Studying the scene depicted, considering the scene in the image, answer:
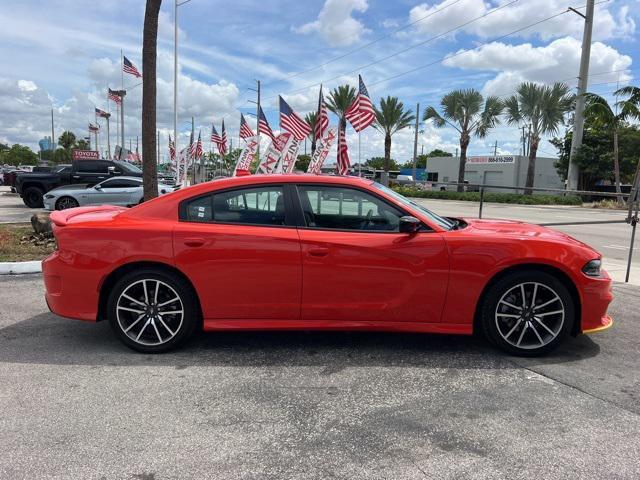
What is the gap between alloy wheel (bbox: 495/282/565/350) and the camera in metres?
Result: 4.20

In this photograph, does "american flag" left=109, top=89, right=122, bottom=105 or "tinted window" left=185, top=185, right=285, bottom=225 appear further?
"american flag" left=109, top=89, right=122, bottom=105

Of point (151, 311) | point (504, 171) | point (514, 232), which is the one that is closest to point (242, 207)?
point (151, 311)

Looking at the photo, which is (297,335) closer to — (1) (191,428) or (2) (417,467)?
(1) (191,428)

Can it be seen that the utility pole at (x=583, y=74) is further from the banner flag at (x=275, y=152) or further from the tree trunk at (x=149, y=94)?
the tree trunk at (x=149, y=94)

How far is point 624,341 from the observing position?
4.78 metres

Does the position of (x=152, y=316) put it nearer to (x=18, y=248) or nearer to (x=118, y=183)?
(x=18, y=248)

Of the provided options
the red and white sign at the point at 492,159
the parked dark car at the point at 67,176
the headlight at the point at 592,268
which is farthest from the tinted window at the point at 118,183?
the red and white sign at the point at 492,159

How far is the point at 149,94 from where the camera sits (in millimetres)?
9734

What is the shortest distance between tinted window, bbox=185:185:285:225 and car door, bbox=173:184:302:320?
12mm

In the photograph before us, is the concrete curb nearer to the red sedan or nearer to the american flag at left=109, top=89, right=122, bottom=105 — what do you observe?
the red sedan

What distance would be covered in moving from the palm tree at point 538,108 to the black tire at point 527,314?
107 feet

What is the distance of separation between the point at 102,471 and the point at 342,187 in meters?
2.72

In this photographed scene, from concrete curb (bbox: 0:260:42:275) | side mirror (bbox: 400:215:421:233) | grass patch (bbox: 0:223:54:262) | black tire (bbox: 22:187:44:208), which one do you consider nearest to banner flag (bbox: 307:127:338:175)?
grass patch (bbox: 0:223:54:262)

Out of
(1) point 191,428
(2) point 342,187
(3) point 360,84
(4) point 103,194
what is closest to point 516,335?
(2) point 342,187
